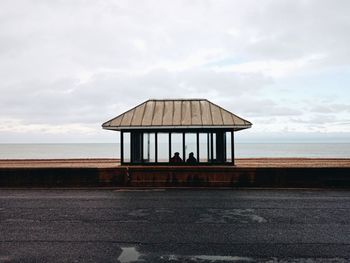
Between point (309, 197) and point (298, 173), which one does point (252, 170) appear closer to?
point (298, 173)

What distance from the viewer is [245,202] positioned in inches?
491

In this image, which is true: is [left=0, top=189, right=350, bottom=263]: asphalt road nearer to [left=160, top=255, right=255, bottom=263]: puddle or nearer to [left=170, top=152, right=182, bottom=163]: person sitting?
[left=160, top=255, right=255, bottom=263]: puddle

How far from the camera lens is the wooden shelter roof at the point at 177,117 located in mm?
19359

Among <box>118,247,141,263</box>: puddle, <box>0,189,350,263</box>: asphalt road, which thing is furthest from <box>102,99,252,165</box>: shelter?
<box>118,247,141,263</box>: puddle

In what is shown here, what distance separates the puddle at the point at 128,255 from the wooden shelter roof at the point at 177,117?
12399mm

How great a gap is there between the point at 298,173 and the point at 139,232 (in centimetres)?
1012


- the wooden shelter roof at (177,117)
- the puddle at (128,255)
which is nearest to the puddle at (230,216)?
the puddle at (128,255)

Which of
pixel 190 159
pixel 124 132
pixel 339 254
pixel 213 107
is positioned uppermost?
pixel 213 107

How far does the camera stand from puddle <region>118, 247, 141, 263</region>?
6442 mm

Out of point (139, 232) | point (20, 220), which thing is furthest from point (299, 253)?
point (20, 220)

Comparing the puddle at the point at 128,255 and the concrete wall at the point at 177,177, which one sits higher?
the concrete wall at the point at 177,177

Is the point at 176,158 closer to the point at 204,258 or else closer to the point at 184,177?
Result: the point at 184,177

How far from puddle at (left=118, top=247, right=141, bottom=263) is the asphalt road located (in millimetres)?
17

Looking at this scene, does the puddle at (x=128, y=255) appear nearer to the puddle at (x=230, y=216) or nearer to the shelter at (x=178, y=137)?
the puddle at (x=230, y=216)
